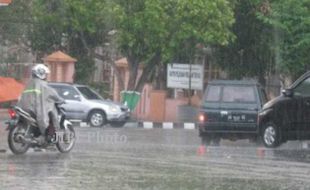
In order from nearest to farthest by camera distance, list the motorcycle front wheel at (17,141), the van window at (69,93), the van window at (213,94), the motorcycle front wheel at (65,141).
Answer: the motorcycle front wheel at (17,141), the motorcycle front wheel at (65,141), the van window at (213,94), the van window at (69,93)

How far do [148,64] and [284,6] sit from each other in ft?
25.4

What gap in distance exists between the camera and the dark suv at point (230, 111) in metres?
23.0

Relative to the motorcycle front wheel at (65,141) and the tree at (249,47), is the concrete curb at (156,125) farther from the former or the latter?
the motorcycle front wheel at (65,141)

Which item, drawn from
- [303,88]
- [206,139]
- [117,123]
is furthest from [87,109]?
[303,88]

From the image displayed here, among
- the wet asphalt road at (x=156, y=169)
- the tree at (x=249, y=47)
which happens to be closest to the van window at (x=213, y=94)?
the wet asphalt road at (x=156, y=169)

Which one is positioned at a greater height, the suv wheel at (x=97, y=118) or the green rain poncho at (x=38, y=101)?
the green rain poncho at (x=38, y=101)

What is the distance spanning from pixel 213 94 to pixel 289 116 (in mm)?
3412

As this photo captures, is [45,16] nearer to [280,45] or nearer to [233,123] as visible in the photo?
[280,45]

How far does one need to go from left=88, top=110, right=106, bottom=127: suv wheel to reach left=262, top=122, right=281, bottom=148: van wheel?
41.5 ft

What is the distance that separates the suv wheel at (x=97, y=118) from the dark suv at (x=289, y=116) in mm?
12596

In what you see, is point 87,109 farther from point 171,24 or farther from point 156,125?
point 171,24

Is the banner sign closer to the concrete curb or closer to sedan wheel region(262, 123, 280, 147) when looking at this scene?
the concrete curb

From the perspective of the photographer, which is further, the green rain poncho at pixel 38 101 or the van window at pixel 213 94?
the van window at pixel 213 94

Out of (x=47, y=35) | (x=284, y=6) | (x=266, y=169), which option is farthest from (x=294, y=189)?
(x=47, y=35)
